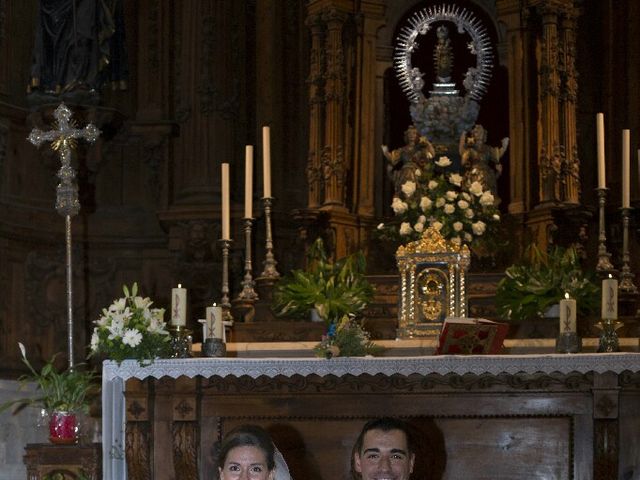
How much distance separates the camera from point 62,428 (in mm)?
8445

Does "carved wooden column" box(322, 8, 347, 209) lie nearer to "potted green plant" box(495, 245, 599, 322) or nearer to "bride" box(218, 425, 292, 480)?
"potted green plant" box(495, 245, 599, 322)

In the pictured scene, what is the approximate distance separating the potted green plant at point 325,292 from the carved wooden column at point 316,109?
138cm

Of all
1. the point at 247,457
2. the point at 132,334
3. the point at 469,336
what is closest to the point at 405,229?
the point at 469,336

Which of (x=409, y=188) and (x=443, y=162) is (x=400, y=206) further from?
(x=443, y=162)

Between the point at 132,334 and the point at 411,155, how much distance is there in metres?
3.48

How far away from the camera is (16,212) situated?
38.8 feet

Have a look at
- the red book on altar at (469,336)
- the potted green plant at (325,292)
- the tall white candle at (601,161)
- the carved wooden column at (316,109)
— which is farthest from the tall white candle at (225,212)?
the tall white candle at (601,161)

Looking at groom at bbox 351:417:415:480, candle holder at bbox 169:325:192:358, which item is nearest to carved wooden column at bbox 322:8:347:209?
candle holder at bbox 169:325:192:358

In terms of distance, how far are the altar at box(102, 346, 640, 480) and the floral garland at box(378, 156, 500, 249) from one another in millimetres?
1666

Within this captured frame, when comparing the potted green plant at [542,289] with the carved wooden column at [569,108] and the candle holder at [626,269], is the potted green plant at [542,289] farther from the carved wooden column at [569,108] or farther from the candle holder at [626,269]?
the carved wooden column at [569,108]

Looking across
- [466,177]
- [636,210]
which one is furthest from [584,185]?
[466,177]

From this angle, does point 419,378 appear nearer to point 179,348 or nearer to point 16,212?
point 179,348

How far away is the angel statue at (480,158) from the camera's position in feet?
34.8

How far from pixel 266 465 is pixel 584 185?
6920 millimetres
